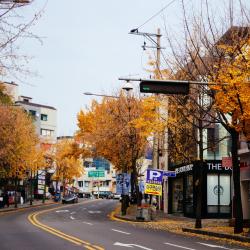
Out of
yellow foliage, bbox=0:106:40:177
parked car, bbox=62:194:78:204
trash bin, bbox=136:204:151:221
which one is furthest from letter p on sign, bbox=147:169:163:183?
parked car, bbox=62:194:78:204

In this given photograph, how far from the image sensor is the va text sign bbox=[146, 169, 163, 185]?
35.2 metres

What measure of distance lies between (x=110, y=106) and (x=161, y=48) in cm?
1729

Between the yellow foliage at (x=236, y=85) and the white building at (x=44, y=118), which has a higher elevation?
the white building at (x=44, y=118)

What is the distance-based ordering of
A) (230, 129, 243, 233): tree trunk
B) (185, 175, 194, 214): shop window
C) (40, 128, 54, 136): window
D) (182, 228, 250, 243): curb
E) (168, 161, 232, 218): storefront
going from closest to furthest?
(182, 228, 250, 243): curb, (230, 129, 243, 233): tree trunk, (168, 161, 232, 218): storefront, (185, 175, 194, 214): shop window, (40, 128, 54, 136): window

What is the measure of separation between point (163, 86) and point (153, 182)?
59.8 ft

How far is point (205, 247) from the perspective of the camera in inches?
733

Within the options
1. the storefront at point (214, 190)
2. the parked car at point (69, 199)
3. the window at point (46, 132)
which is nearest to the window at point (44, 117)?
the window at point (46, 132)

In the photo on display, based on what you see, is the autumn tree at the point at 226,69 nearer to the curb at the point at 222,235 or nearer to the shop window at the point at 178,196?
the curb at the point at 222,235

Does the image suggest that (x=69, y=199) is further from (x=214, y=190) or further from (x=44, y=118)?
(x=214, y=190)

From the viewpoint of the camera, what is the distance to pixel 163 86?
58.7 feet

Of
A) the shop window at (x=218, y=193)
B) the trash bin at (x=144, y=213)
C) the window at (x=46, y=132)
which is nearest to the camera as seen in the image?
the trash bin at (x=144, y=213)

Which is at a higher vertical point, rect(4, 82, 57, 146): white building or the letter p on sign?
rect(4, 82, 57, 146): white building

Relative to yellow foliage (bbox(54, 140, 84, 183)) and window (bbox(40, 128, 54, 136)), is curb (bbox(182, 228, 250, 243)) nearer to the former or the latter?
yellow foliage (bbox(54, 140, 84, 183))

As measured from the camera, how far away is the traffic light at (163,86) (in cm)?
1770
